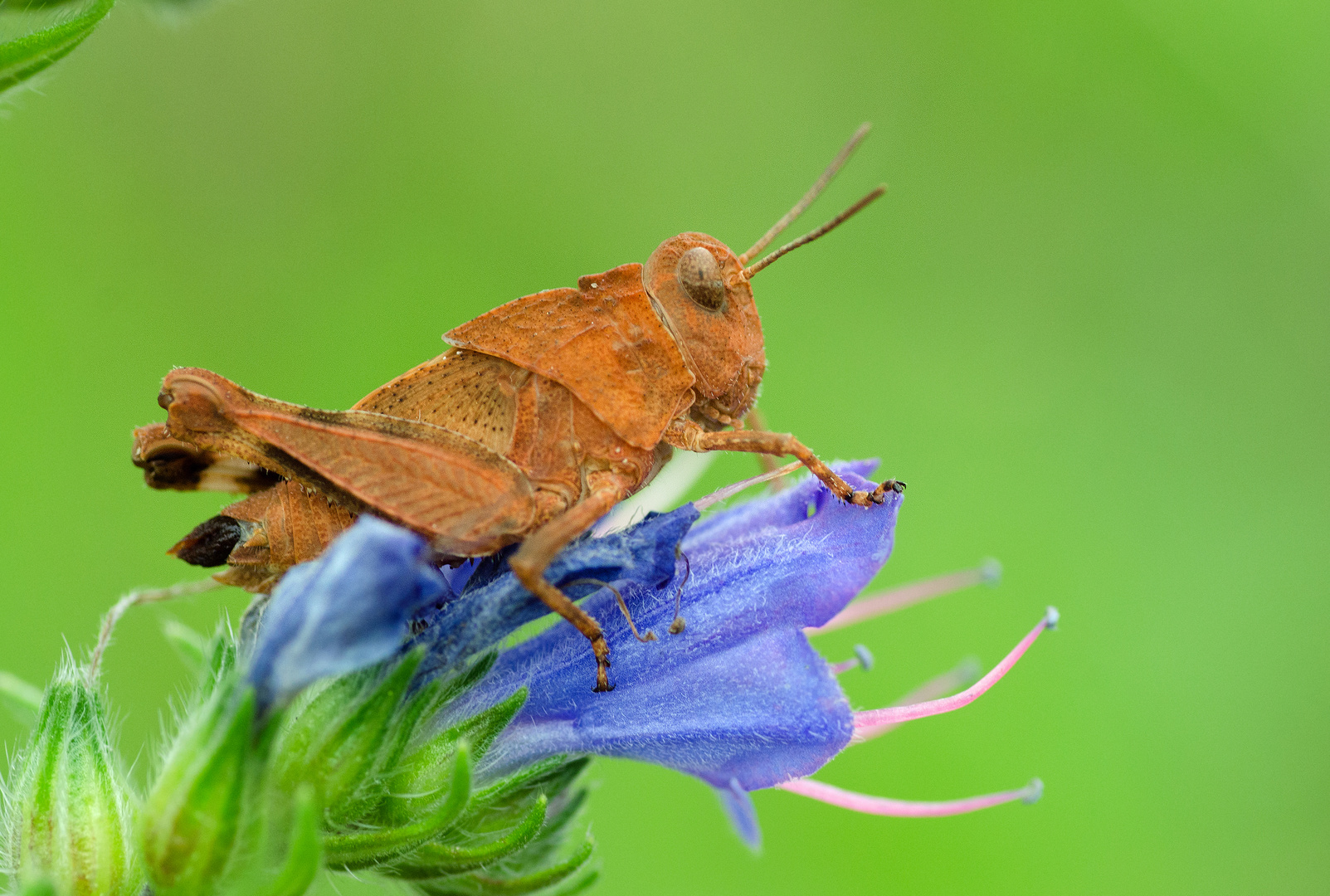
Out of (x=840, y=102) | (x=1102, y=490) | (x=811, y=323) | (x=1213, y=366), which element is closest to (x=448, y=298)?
(x=811, y=323)

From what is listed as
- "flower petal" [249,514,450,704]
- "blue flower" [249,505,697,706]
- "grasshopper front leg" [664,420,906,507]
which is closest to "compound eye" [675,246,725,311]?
"grasshopper front leg" [664,420,906,507]

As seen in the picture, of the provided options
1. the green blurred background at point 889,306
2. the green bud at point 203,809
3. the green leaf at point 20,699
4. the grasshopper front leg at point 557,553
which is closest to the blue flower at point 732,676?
the grasshopper front leg at point 557,553

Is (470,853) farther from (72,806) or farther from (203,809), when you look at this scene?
(72,806)

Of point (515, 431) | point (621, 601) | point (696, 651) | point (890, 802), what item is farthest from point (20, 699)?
point (890, 802)

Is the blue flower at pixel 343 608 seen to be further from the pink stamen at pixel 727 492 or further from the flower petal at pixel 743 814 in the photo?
the flower petal at pixel 743 814

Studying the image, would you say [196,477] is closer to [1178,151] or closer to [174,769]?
[174,769]

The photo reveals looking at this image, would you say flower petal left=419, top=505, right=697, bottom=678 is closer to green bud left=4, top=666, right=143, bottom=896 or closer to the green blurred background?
green bud left=4, top=666, right=143, bottom=896
